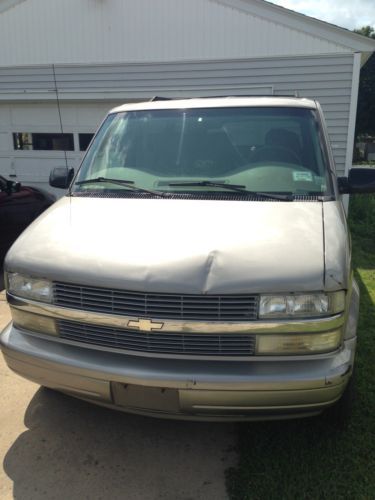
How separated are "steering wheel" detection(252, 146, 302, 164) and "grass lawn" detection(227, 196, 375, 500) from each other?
1695 millimetres

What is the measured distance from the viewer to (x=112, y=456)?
2676mm

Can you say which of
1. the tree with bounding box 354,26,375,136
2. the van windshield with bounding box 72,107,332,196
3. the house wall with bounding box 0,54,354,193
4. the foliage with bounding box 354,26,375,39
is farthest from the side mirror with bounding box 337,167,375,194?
the foliage with bounding box 354,26,375,39

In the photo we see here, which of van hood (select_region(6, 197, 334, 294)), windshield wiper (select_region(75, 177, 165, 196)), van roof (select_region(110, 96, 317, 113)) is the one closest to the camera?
van hood (select_region(6, 197, 334, 294))

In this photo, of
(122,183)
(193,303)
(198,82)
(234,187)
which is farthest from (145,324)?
(198,82)

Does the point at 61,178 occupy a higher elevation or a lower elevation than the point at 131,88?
lower

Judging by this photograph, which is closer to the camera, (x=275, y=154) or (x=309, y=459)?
(x=309, y=459)

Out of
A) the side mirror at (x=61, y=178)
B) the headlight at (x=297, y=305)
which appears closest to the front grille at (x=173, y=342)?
the headlight at (x=297, y=305)

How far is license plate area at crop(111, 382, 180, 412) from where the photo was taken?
2.24 m

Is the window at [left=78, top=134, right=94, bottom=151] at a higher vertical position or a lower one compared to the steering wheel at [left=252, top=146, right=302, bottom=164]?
lower

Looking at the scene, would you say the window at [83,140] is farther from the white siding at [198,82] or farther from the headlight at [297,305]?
the headlight at [297,305]

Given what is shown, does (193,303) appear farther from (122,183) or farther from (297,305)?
(122,183)

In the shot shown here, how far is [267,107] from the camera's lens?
343cm

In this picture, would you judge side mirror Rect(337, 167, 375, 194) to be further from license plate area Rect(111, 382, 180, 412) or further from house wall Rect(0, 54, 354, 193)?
house wall Rect(0, 54, 354, 193)

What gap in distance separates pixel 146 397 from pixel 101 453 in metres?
0.69
